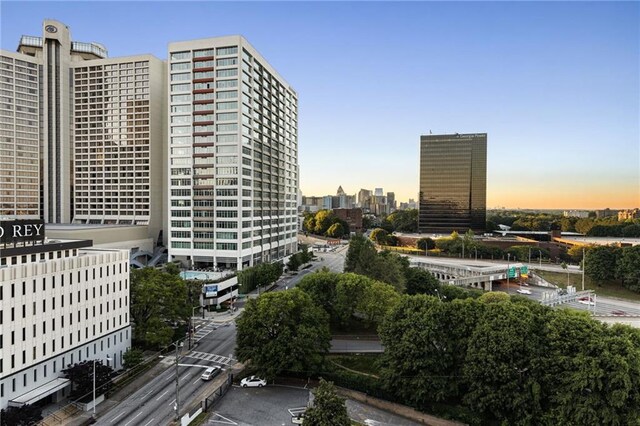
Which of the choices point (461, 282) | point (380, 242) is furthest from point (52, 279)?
point (380, 242)

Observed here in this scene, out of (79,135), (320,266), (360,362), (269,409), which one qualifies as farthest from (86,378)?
(79,135)

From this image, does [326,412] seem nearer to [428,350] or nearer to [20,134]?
[428,350]

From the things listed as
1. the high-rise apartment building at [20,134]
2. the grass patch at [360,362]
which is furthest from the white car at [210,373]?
the high-rise apartment building at [20,134]

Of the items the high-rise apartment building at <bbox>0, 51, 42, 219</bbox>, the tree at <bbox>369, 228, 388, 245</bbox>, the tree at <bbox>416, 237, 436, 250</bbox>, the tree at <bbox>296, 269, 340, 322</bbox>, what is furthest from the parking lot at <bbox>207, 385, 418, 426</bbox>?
the tree at <bbox>369, 228, 388, 245</bbox>

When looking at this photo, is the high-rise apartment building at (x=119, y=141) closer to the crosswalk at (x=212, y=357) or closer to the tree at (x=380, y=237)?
the crosswalk at (x=212, y=357)

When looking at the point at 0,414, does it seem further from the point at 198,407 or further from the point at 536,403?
the point at 536,403

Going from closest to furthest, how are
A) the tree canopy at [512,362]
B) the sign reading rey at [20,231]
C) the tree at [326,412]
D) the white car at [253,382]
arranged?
the tree at [326,412] → the tree canopy at [512,362] → the sign reading rey at [20,231] → the white car at [253,382]
